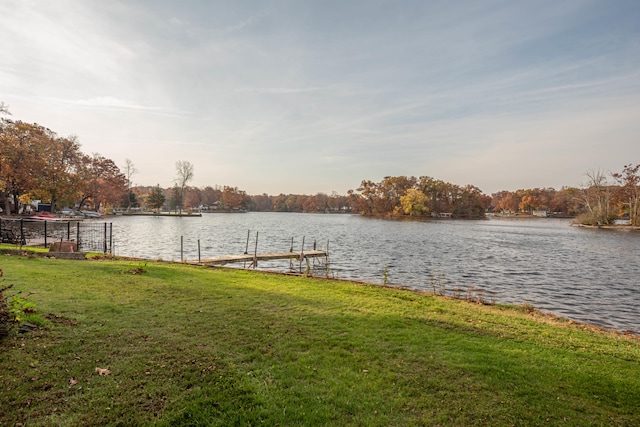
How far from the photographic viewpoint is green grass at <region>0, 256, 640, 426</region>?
4012mm

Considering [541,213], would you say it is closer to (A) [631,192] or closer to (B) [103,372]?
(A) [631,192]

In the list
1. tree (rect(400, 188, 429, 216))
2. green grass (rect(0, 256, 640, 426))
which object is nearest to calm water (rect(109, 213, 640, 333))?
green grass (rect(0, 256, 640, 426))

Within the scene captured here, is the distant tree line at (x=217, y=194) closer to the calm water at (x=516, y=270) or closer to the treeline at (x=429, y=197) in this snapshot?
the treeline at (x=429, y=197)

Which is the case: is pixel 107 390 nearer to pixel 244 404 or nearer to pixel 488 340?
pixel 244 404

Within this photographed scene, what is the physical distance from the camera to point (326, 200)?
182625 millimetres

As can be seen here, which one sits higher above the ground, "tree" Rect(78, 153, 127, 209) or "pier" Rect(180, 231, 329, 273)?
"tree" Rect(78, 153, 127, 209)

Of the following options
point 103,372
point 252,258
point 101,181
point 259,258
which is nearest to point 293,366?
point 103,372

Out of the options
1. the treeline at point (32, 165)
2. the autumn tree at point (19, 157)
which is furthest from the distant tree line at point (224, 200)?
the autumn tree at point (19, 157)

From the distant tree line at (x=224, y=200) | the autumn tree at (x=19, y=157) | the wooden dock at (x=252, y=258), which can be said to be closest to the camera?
the wooden dock at (x=252, y=258)

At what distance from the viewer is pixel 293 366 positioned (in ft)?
17.2

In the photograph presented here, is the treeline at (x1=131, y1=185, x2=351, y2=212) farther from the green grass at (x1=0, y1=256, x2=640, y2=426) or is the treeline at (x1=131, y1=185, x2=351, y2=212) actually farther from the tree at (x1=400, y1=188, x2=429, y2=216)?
the green grass at (x1=0, y1=256, x2=640, y2=426)

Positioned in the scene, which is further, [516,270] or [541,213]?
[541,213]

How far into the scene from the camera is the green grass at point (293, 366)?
401 cm

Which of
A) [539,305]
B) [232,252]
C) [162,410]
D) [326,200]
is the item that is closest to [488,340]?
[162,410]
